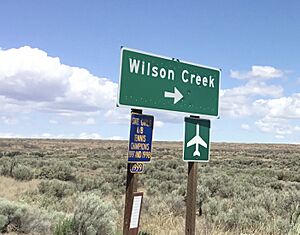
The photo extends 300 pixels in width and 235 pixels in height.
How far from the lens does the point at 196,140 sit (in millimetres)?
5105

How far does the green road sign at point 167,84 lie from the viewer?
436 cm

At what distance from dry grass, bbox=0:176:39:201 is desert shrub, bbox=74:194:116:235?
9319 mm

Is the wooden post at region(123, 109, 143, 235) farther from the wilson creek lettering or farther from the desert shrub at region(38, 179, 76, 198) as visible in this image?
the desert shrub at region(38, 179, 76, 198)

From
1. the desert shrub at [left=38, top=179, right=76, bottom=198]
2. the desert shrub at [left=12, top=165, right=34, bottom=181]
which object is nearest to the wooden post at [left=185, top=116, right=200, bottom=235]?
the desert shrub at [left=38, top=179, right=76, bottom=198]

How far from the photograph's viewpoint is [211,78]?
5383 millimetres

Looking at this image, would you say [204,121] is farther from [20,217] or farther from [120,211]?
[120,211]

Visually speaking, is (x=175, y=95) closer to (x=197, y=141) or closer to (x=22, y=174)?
(x=197, y=141)

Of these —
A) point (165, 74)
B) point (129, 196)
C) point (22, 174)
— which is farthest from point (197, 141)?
point (22, 174)

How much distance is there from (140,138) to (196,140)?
3.39ft

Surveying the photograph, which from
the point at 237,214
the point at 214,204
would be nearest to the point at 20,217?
the point at 237,214

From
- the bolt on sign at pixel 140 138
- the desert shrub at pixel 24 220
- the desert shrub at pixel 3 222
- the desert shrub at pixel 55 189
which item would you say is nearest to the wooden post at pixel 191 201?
the bolt on sign at pixel 140 138

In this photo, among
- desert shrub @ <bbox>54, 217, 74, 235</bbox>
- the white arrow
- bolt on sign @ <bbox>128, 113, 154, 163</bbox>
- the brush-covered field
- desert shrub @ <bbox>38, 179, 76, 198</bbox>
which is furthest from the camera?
desert shrub @ <bbox>38, 179, 76, 198</bbox>

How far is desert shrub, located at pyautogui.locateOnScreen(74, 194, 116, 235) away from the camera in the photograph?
23.0ft

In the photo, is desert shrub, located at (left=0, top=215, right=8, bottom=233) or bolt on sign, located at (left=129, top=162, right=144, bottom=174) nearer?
bolt on sign, located at (left=129, top=162, right=144, bottom=174)
